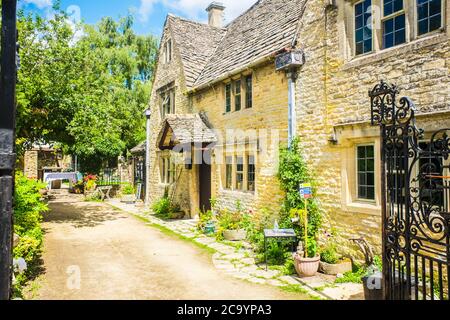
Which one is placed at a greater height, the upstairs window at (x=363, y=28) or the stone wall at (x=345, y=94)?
the upstairs window at (x=363, y=28)

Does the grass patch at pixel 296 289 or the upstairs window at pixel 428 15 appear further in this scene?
the grass patch at pixel 296 289

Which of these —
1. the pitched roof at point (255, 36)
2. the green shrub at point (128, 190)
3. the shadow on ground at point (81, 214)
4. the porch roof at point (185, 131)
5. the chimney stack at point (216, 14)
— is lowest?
the shadow on ground at point (81, 214)

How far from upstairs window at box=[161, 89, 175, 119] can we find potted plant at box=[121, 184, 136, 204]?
615cm

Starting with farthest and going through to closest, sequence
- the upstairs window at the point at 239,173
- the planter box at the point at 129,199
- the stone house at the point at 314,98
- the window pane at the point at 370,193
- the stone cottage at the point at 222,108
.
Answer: the planter box at the point at 129,199, the upstairs window at the point at 239,173, the stone cottage at the point at 222,108, the window pane at the point at 370,193, the stone house at the point at 314,98

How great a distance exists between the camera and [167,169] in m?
17.5

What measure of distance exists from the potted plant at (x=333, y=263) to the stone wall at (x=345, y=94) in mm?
361

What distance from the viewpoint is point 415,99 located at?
20.8 ft

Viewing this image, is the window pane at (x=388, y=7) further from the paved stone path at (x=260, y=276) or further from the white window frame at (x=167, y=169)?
the white window frame at (x=167, y=169)

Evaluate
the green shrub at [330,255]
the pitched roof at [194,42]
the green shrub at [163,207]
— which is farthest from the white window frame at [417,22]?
the green shrub at [163,207]

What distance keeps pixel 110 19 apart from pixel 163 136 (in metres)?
23.5

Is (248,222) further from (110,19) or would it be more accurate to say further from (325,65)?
(110,19)

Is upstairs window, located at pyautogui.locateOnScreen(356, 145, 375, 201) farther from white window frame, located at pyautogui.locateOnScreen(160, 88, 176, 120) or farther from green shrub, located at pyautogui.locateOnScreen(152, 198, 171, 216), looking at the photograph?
white window frame, located at pyautogui.locateOnScreen(160, 88, 176, 120)

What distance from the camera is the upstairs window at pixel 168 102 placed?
17.2m

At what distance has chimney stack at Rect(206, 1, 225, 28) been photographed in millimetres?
19484
